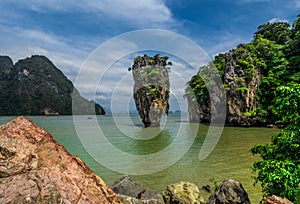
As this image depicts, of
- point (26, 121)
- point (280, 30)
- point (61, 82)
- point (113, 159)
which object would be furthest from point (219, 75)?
point (61, 82)

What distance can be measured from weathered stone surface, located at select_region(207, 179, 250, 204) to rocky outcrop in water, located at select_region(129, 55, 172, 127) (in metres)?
32.6

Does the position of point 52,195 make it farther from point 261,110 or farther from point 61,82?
point 61,82

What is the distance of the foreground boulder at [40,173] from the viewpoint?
8.05 ft

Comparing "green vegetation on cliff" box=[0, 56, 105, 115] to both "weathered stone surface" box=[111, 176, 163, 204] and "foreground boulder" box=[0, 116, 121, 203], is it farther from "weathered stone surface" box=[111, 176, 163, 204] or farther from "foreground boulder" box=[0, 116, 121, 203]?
"foreground boulder" box=[0, 116, 121, 203]

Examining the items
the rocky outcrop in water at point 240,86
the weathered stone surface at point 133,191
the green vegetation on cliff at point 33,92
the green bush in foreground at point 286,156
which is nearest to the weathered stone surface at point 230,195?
the green bush in foreground at point 286,156

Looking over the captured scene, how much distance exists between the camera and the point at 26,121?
3188 millimetres

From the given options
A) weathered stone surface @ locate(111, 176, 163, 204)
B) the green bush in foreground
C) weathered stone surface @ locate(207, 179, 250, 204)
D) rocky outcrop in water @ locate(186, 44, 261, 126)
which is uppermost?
rocky outcrop in water @ locate(186, 44, 261, 126)

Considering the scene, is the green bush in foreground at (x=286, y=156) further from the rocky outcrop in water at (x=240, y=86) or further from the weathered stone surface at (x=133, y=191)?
the rocky outcrop in water at (x=240, y=86)

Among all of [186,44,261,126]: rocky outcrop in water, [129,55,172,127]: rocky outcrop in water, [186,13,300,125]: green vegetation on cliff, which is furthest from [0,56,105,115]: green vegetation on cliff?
[186,13,300,125]: green vegetation on cliff

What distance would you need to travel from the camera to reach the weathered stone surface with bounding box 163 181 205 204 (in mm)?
7285

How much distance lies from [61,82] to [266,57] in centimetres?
14644

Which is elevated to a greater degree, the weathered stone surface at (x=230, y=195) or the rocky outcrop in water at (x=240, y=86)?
the rocky outcrop in water at (x=240, y=86)

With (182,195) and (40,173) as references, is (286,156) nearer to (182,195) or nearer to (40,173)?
(182,195)

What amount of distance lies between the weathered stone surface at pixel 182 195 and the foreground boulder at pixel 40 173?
5310mm
